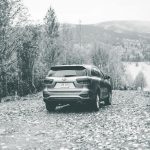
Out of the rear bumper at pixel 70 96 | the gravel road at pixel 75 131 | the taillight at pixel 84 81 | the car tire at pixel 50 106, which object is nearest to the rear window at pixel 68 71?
the taillight at pixel 84 81

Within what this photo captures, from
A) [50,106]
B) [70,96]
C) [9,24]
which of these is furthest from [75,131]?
[9,24]

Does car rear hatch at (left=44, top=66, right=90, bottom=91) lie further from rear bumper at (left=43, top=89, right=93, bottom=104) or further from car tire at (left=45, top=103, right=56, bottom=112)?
car tire at (left=45, top=103, right=56, bottom=112)

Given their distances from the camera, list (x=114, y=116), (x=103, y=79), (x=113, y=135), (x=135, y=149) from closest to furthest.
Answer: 1. (x=135, y=149)
2. (x=113, y=135)
3. (x=114, y=116)
4. (x=103, y=79)

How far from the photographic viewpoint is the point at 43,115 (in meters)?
14.4

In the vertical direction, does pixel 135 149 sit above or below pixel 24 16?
below

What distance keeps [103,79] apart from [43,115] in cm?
393

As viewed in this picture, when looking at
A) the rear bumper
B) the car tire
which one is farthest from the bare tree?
the rear bumper

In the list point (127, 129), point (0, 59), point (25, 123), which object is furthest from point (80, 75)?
point (0, 59)

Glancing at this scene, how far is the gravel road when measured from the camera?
8406 millimetres

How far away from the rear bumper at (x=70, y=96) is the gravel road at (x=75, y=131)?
0.59m

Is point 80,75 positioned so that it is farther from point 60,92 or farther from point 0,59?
point 0,59

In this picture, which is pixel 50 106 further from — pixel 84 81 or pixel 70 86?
pixel 84 81

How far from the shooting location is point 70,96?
14109 millimetres

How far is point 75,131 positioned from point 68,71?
4495 millimetres
